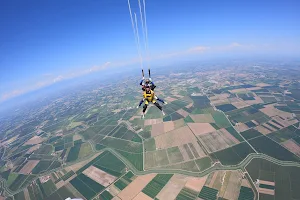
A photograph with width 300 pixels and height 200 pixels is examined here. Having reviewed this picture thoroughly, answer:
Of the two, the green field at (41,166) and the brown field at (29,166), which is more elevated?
the green field at (41,166)

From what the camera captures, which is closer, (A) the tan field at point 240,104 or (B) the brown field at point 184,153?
(B) the brown field at point 184,153

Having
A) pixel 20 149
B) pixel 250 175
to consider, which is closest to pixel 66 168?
pixel 20 149

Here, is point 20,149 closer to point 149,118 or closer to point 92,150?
point 92,150

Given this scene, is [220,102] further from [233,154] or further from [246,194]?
[246,194]

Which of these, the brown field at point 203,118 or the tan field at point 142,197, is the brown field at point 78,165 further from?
the brown field at point 203,118

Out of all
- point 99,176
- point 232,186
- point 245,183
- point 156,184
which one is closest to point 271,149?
point 245,183

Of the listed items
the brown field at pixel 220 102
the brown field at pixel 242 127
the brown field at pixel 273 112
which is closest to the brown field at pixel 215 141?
the brown field at pixel 242 127
